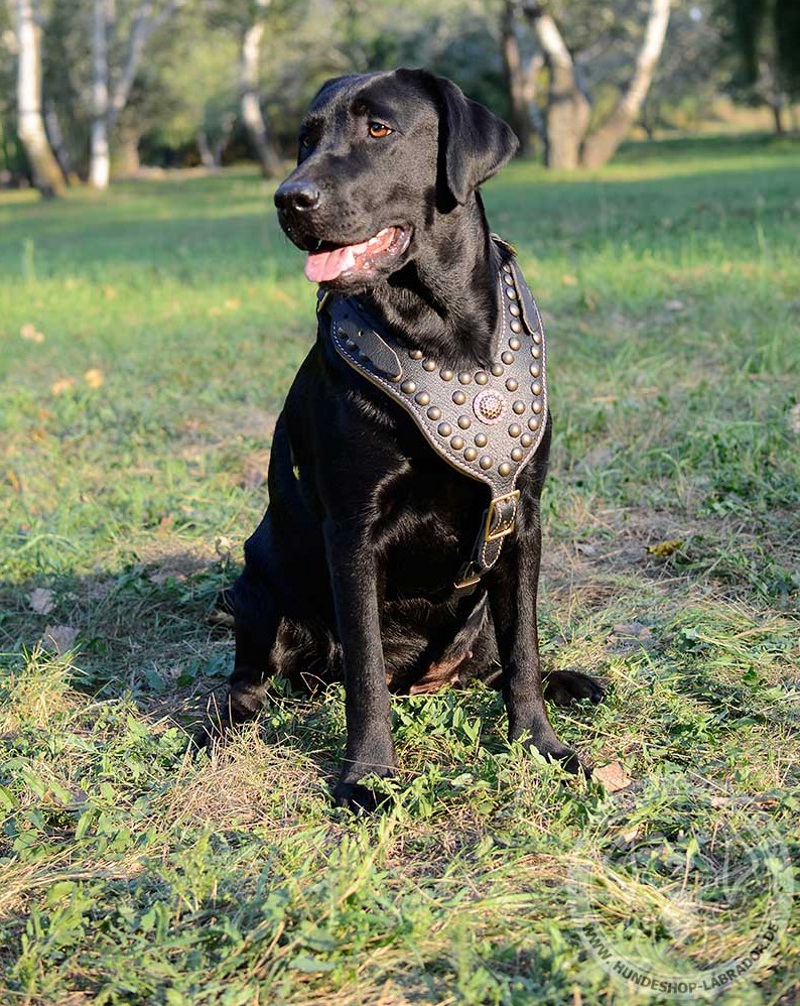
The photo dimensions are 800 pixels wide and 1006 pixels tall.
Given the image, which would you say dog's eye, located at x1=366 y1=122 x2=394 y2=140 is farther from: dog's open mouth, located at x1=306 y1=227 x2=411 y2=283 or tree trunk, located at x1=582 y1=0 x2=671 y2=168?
tree trunk, located at x1=582 y1=0 x2=671 y2=168

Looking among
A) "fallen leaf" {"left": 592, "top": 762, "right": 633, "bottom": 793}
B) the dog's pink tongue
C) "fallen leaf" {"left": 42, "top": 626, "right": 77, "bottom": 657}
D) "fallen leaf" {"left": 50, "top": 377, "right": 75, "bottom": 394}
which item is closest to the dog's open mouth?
the dog's pink tongue

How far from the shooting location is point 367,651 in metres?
2.75

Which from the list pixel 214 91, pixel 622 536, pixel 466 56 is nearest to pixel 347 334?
pixel 622 536

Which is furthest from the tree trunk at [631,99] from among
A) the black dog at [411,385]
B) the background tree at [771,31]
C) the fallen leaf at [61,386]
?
the black dog at [411,385]

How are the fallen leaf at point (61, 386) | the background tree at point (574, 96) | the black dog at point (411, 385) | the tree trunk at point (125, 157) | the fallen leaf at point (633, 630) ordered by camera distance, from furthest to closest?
1. the tree trunk at point (125, 157)
2. the background tree at point (574, 96)
3. the fallen leaf at point (61, 386)
4. the fallen leaf at point (633, 630)
5. the black dog at point (411, 385)

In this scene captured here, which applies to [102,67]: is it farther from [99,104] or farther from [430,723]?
[430,723]

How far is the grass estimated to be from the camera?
2.11m

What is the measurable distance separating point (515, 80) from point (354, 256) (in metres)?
27.3

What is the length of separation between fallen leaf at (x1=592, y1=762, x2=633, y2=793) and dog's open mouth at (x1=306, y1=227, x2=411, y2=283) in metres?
1.32

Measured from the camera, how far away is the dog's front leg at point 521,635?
9.46 feet

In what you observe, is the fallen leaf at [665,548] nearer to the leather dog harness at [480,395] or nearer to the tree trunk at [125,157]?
the leather dog harness at [480,395]

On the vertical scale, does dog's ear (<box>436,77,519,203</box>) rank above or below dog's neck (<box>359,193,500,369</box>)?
above

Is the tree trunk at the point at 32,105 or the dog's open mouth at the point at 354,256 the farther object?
the tree trunk at the point at 32,105

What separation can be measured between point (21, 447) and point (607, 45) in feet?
133
